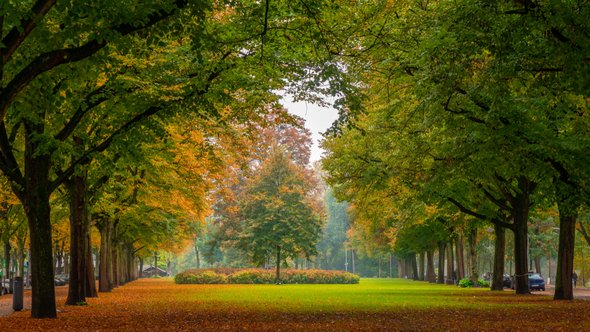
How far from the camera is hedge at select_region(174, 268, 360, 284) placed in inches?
2466

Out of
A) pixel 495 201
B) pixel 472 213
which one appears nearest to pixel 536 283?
pixel 495 201

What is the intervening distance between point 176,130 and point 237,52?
7.54 metres

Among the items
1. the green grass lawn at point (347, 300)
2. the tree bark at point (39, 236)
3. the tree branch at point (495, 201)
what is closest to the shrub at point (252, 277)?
the green grass lawn at point (347, 300)

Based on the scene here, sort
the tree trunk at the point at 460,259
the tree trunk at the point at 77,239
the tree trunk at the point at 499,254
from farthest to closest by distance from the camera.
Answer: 1. the tree trunk at the point at 460,259
2. the tree trunk at the point at 499,254
3. the tree trunk at the point at 77,239

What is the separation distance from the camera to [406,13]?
17.0 m

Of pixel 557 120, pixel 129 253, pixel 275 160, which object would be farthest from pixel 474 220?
pixel 129 253

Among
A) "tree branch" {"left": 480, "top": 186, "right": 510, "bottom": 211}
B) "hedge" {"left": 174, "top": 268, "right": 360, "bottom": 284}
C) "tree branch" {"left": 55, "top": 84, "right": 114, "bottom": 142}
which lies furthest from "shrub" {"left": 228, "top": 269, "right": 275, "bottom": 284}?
"tree branch" {"left": 55, "top": 84, "right": 114, "bottom": 142}

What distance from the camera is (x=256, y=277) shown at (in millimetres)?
63031

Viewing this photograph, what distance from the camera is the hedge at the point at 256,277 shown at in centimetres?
6262

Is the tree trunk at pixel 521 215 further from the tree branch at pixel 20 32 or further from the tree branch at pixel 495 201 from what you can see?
the tree branch at pixel 20 32

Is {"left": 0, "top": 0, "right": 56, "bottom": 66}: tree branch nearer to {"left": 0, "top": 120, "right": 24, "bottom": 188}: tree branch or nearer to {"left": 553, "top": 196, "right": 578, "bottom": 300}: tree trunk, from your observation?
{"left": 0, "top": 120, "right": 24, "bottom": 188}: tree branch

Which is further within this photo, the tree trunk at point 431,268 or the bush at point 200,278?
the tree trunk at point 431,268

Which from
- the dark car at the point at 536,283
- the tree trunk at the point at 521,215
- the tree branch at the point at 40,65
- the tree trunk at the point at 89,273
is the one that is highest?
the tree branch at the point at 40,65

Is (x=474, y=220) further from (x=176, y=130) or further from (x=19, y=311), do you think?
(x=19, y=311)
